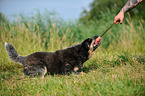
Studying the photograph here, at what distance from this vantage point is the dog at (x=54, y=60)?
389 centimetres

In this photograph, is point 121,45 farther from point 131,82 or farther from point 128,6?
point 131,82

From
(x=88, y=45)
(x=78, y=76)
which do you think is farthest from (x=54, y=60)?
(x=88, y=45)

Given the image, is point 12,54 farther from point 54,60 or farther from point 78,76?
point 78,76

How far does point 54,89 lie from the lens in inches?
120

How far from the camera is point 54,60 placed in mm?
4082

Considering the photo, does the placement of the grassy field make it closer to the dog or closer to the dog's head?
the dog

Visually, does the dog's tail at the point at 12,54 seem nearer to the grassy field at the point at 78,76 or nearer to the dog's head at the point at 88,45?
the grassy field at the point at 78,76

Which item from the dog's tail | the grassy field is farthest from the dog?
the grassy field

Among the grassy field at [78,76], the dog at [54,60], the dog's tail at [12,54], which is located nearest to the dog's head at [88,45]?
the dog at [54,60]

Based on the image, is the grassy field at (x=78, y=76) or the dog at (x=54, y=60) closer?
the grassy field at (x=78, y=76)

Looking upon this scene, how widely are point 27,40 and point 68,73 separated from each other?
3.50 m

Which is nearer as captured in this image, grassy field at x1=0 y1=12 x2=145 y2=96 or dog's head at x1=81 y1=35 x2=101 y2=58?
grassy field at x1=0 y1=12 x2=145 y2=96

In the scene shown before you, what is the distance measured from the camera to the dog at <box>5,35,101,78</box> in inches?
153

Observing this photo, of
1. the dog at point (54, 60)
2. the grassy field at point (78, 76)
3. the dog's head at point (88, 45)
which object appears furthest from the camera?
the dog's head at point (88, 45)
